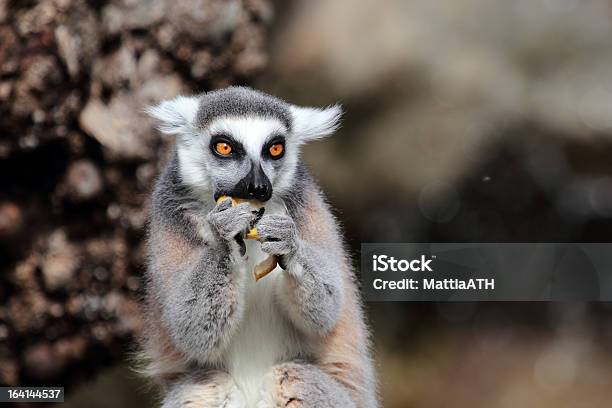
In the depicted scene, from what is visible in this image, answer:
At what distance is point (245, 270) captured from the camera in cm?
219

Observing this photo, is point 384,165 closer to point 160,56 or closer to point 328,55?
point 328,55

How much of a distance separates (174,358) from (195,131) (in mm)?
776

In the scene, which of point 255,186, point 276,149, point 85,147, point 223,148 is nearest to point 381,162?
point 85,147

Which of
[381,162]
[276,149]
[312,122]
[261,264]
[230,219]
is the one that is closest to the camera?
[230,219]


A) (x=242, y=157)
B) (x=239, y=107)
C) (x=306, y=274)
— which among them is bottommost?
(x=306, y=274)

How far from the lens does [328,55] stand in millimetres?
4109

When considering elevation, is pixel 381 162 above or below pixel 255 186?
above

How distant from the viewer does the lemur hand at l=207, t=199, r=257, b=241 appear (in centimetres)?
201

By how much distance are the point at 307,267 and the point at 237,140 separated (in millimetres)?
447

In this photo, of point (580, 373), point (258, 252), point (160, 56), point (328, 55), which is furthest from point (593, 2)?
point (258, 252)

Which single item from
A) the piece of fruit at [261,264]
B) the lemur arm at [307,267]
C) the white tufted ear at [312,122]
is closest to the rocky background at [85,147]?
the white tufted ear at [312,122]

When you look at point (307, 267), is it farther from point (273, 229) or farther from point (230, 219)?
point (230, 219)

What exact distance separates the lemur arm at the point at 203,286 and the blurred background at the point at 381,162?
58.4 inches

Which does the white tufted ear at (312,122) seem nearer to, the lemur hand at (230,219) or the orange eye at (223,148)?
the orange eye at (223,148)
